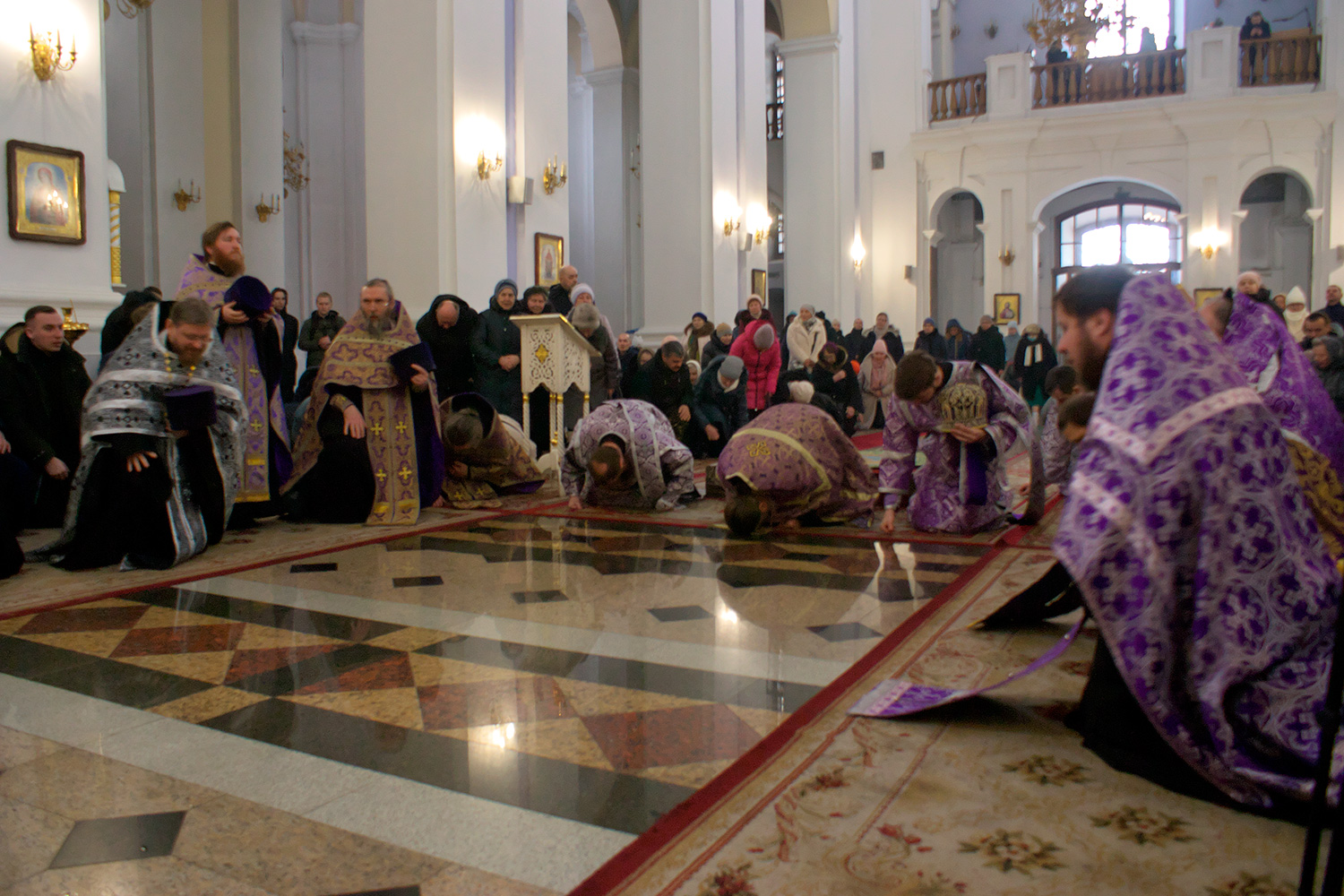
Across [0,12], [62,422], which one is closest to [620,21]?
[0,12]

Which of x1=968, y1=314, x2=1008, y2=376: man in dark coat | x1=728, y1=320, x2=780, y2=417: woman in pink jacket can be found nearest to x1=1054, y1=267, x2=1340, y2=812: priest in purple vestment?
x1=728, y1=320, x2=780, y2=417: woman in pink jacket

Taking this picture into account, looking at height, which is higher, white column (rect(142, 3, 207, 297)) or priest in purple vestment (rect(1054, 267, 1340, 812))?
white column (rect(142, 3, 207, 297))

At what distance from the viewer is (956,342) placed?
15.1 metres

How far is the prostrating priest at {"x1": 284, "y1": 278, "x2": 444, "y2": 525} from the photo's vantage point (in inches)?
229

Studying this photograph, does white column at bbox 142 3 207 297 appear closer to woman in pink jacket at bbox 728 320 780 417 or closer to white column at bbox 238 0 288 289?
white column at bbox 238 0 288 289

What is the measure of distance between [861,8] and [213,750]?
19387 mm

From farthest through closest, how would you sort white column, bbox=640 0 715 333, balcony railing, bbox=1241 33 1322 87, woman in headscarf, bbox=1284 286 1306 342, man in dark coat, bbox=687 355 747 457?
balcony railing, bbox=1241 33 1322 87, woman in headscarf, bbox=1284 286 1306 342, white column, bbox=640 0 715 333, man in dark coat, bbox=687 355 747 457

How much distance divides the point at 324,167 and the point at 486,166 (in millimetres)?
7914

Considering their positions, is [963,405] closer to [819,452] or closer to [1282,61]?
[819,452]

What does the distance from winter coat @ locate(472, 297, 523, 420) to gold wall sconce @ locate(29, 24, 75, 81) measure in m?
2.99

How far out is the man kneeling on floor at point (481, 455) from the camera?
638 cm

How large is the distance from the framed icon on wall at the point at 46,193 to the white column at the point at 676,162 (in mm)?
6587

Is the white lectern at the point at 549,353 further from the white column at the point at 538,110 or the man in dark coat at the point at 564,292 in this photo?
the white column at the point at 538,110

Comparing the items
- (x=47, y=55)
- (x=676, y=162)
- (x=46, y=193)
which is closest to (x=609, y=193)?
(x=676, y=162)
